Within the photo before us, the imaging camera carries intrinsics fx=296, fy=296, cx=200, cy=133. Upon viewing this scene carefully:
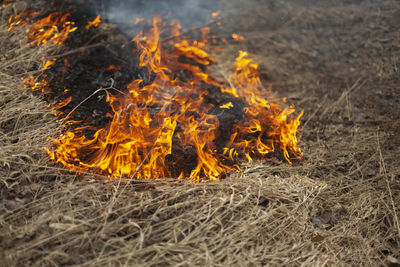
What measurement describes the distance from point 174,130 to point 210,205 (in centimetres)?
111

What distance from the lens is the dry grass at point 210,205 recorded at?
219 cm

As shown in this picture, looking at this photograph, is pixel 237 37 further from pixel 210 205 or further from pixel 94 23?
pixel 210 205

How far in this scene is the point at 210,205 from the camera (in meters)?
2.57

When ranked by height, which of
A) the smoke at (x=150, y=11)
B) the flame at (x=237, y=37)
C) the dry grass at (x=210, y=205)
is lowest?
the dry grass at (x=210, y=205)

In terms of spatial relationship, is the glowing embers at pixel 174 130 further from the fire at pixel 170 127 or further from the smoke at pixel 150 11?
the smoke at pixel 150 11

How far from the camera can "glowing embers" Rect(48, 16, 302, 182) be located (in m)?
2.95

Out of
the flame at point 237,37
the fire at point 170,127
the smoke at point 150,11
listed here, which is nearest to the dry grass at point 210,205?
the fire at point 170,127

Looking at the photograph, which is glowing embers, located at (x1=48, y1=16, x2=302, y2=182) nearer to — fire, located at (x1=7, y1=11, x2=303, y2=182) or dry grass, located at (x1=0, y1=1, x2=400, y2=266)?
fire, located at (x1=7, y1=11, x2=303, y2=182)

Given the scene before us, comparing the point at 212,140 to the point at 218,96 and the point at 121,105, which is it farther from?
the point at 121,105

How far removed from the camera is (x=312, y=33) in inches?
249

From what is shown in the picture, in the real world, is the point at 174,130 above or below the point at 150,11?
below

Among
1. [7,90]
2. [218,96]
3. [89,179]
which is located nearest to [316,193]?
[218,96]

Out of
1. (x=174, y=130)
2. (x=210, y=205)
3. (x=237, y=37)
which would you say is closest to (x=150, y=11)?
(x=237, y=37)

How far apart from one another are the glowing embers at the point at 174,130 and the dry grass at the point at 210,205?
0.70 feet
